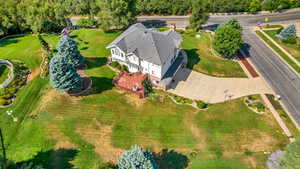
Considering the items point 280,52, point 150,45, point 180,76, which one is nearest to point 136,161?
point 150,45

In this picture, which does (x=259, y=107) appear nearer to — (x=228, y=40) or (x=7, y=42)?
(x=228, y=40)

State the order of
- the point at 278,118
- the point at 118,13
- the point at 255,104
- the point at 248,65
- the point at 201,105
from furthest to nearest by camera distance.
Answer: the point at 118,13
the point at 248,65
the point at 255,104
the point at 201,105
the point at 278,118

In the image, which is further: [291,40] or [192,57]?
[291,40]

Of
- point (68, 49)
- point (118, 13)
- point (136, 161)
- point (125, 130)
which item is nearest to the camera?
point (136, 161)

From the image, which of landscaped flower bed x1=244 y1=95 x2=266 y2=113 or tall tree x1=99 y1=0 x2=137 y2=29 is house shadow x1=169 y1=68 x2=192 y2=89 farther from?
tall tree x1=99 y1=0 x2=137 y2=29

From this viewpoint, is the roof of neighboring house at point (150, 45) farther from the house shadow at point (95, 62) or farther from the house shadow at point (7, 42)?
the house shadow at point (7, 42)

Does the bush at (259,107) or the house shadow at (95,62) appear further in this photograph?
the house shadow at (95,62)

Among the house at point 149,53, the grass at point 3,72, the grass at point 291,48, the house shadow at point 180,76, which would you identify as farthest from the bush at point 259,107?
the grass at point 3,72
